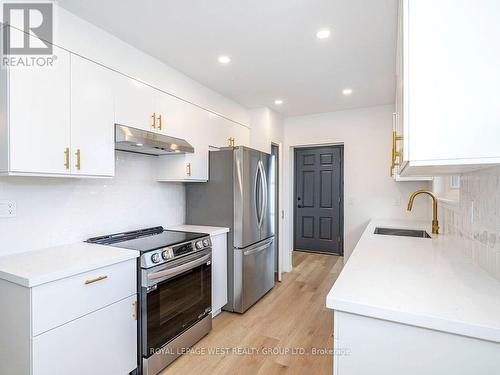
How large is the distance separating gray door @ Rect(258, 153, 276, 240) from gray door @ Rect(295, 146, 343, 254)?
5.90ft

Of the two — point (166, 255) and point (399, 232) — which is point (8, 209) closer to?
point (166, 255)

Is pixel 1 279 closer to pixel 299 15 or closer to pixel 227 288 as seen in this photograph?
pixel 227 288

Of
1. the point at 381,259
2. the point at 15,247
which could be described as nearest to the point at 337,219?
the point at 381,259

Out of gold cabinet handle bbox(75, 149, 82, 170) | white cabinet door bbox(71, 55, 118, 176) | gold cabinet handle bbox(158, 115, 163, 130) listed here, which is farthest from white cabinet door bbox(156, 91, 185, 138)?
gold cabinet handle bbox(75, 149, 82, 170)

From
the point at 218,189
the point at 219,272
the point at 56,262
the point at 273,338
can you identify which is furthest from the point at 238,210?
the point at 56,262

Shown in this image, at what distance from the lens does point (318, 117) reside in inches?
168

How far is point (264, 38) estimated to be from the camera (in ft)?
6.83

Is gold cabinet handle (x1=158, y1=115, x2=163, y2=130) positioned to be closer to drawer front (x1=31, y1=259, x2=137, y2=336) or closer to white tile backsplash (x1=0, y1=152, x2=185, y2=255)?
white tile backsplash (x1=0, y1=152, x2=185, y2=255)

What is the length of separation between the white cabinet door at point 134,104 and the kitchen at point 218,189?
11 mm

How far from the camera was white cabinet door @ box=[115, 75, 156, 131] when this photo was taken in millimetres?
2086

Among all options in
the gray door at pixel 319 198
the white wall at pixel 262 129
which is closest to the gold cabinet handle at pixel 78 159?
the white wall at pixel 262 129

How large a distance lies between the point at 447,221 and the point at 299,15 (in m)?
2.05

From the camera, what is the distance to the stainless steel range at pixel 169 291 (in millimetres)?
1853

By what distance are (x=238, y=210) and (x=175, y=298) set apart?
41.6 inches
